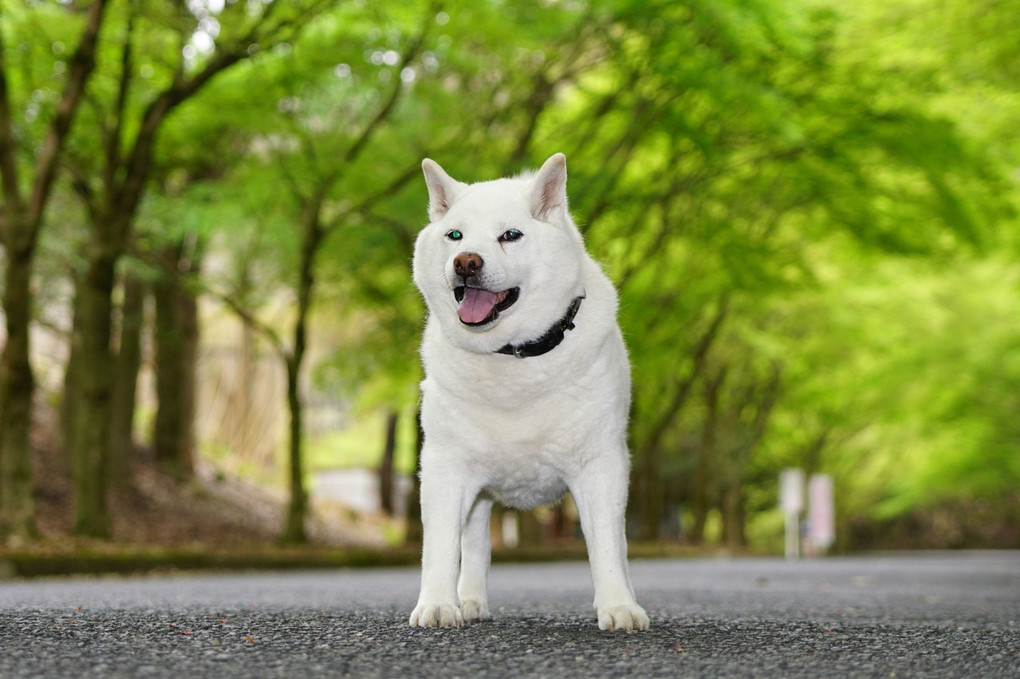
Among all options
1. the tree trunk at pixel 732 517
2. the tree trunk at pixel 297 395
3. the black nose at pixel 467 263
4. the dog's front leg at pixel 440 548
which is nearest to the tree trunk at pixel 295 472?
the tree trunk at pixel 297 395

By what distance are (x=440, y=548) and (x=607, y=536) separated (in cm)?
59

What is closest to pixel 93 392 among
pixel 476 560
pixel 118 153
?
pixel 118 153

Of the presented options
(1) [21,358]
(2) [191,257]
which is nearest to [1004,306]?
(2) [191,257]

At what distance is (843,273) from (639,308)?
8.36 m

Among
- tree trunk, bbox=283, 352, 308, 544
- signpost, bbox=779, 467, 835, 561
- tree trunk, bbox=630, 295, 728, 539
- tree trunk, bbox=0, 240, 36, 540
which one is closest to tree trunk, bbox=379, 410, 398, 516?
tree trunk, bbox=630, 295, 728, 539

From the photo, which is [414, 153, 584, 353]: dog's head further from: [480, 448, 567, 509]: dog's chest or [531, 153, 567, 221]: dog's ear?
[480, 448, 567, 509]: dog's chest

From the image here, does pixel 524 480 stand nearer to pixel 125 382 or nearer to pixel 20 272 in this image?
pixel 20 272

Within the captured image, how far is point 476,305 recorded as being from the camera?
14.3 ft

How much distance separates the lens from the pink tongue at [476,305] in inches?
171

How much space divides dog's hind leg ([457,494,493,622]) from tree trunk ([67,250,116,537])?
9.62 m

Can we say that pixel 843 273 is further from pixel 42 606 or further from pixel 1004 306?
pixel 42 606

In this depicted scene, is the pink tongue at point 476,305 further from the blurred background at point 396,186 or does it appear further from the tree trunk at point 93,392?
the tree trunk at point 93,392

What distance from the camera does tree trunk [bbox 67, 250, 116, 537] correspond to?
546 inches

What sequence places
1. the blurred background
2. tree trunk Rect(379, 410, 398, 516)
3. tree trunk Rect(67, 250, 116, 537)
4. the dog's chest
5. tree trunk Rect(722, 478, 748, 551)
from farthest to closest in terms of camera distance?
tree trunk Rect(722, 478, 748, 551), tree trunk Rect(379, 410, 398, 516), tree trunk Rect(67, 250, 116, 537), the blurred background, the dog's chest
